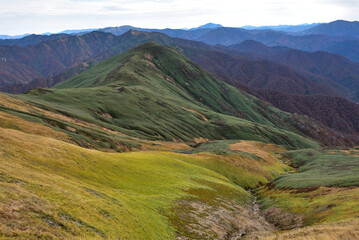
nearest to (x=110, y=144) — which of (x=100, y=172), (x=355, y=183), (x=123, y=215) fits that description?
(x=100, y=172)

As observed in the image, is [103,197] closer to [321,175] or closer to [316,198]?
[316,198]

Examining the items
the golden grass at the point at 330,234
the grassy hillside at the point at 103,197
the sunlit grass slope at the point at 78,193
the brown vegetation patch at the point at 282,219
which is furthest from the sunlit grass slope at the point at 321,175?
the golden grass at the point at 330,234

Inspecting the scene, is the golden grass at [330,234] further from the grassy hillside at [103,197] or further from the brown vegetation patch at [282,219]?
the brown vegetation patch at [282,219]

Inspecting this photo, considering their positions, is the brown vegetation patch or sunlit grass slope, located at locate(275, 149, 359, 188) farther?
sunlit grass slope, located at locate(275, 149, 359, 188)

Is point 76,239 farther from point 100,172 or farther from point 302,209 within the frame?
point 302,209

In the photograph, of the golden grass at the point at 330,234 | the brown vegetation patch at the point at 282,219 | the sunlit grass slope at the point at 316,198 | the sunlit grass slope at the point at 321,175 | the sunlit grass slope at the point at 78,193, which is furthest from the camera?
the sunlit grass slope at the point at 321,175

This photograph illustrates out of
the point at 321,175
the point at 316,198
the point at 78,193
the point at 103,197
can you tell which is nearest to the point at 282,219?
the point at 316,198

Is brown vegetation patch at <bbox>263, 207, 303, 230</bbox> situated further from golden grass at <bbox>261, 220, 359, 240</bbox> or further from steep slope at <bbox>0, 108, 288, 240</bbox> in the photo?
golden grass at <bbox>261, 220, 359, 240</bbox>

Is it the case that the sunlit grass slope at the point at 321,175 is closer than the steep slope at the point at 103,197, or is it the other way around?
the steep slope at the point at 103,197

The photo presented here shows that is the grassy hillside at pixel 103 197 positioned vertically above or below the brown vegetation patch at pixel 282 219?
above

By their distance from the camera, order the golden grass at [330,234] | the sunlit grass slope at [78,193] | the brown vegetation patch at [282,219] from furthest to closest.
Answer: the brown vegetation patch at [282,219] < the golden grass at [330,234] < the sunlit grass slope at [78,193]

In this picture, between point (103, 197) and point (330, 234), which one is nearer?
point (330, 234)

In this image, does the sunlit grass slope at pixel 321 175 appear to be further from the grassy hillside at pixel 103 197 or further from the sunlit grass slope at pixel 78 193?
the sunlit grass slope at pixel 78 193

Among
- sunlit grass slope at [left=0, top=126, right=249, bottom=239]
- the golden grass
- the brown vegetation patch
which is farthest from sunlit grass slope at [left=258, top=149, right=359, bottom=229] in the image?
sunlit grass slope at [left=0, top=126, right=249, bottom=239]
